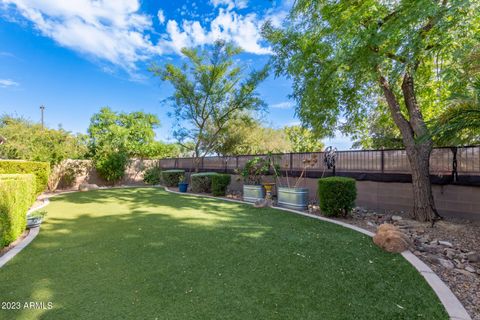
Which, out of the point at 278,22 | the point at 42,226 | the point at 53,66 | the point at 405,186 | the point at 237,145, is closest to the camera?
the point at 42,226

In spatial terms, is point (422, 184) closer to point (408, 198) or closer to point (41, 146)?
point (408, 198)

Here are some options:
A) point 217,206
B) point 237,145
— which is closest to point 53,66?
point 237,145

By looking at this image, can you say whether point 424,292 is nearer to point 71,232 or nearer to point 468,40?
point 468,40

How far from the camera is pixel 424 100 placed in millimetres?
6246

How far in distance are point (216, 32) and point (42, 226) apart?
10309 mm

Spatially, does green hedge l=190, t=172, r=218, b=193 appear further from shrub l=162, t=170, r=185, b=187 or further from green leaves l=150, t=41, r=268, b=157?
green leaves l=150, t=41, r=268, b=157

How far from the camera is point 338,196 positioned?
505cm

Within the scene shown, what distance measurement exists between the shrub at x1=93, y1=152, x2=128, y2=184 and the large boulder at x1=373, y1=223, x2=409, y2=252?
43.6 feet

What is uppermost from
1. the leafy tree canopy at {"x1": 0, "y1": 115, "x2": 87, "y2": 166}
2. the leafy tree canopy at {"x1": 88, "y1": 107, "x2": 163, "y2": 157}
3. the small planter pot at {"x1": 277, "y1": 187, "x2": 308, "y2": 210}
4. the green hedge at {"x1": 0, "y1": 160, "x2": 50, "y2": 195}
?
the leafy tree canopy at {"x1": 88, "y1": 107, "x2": 163, "y2": 157}

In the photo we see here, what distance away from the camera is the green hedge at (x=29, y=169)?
7.94 metres

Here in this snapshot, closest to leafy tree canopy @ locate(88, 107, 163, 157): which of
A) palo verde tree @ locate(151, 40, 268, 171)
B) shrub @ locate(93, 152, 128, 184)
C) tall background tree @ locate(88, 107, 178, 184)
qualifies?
tall background tree @ locate(88, 107, 178, 184)

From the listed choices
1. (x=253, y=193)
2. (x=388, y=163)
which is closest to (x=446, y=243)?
(x=388, y=163)

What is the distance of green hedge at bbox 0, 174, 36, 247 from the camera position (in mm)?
3357

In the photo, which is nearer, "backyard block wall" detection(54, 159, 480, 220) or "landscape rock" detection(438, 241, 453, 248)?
"landscape rock" detection(438, 241, 453, 248)
